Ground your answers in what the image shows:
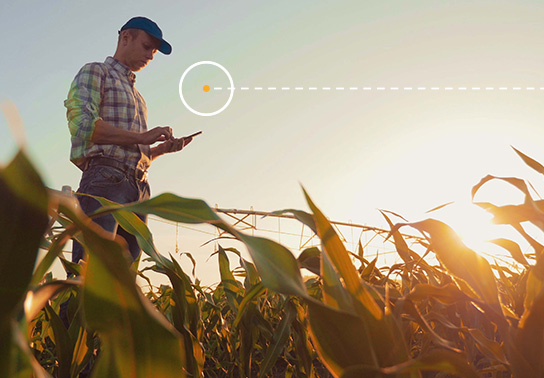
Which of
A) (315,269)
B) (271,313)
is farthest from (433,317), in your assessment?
(271,313)

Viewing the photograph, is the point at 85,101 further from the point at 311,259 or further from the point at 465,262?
the point at 465,262

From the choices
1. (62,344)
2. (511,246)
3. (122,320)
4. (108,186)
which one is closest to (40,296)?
(122,320)

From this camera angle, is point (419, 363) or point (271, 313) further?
point (271, 313)

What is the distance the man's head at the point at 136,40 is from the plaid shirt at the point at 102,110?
0.10m

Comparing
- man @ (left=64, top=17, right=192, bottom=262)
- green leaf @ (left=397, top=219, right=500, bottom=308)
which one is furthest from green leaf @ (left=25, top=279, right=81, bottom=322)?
man @ (left=64, top=17, right=192, bottom=262)

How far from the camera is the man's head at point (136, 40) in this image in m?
2.34

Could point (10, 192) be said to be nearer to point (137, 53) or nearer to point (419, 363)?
point (419, 363)

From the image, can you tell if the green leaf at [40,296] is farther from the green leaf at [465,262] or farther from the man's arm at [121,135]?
the man's arm at [121,135]

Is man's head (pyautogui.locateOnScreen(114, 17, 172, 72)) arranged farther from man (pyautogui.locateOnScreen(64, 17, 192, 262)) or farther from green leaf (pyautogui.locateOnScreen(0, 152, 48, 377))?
green leaf (pyautogui.locateOnScreen(0, 152, 48, 377))

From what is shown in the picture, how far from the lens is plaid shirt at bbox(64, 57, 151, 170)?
6.28ft

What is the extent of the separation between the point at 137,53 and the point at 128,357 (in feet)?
7.80

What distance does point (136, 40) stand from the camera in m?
2.36

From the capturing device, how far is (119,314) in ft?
0.72

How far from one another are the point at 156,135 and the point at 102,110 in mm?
425
